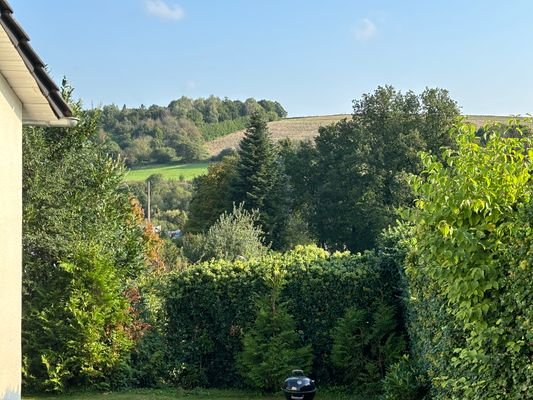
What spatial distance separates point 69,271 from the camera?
1442 centimetres

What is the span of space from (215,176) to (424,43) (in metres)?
29.7

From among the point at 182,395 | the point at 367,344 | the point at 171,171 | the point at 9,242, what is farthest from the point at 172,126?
the point at 9,242

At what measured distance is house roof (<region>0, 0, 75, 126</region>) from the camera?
5.41 metres

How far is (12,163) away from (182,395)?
8535 mm

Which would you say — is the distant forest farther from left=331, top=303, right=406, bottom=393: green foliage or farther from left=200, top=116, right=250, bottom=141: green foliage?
left=331, top=303, right=406, bottom=393: green foliage

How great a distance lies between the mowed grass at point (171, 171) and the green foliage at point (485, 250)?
5673cm

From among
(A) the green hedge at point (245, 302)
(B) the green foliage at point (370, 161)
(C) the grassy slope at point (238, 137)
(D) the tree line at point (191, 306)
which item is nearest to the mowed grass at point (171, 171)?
(C) the grassy slope at point (238, 137)

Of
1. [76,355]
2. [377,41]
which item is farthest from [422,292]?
[377,41]

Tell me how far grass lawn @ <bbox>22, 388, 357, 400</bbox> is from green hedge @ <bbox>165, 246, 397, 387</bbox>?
440 millimetres

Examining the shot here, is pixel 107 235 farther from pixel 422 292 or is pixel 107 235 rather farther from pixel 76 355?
pixel 422 292

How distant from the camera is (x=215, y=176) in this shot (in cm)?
4688

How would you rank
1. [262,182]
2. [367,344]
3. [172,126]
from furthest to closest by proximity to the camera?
[172,126] < [262,182] < [367,344]

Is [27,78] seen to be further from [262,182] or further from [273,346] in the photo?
[262,182]

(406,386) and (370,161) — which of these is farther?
(370,161)
